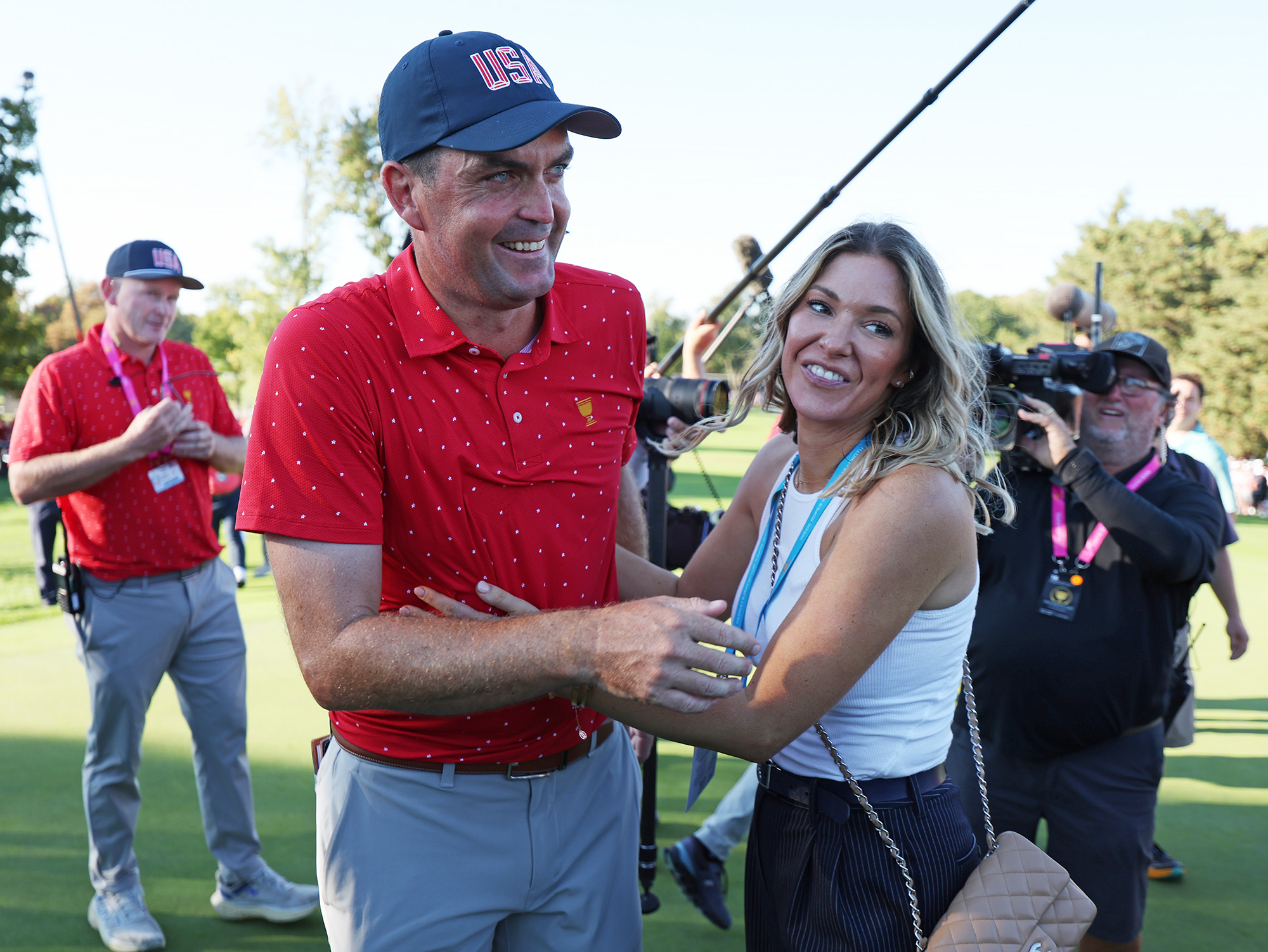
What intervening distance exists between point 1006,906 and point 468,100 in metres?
1.72

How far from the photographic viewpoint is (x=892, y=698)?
1722 mm

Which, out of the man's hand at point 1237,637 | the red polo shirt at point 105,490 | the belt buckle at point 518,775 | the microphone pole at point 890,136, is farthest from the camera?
the man's hand at point 1237,637

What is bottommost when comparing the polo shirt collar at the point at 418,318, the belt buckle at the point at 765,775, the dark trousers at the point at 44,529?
the belt buckle at the point at 765,775

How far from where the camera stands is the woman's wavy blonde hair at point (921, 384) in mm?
1752

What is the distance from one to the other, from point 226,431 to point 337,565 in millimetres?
2943

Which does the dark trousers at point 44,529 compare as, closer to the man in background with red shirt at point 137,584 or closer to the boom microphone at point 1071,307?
the man in background with red shirt at point 137,584

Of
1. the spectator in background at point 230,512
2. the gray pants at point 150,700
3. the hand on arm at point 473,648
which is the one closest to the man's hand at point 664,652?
the hand on arm at point 473,648

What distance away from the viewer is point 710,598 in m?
2.28

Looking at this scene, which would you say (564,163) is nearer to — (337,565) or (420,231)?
(420,231)

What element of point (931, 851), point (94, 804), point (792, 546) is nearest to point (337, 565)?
point (792, 546)

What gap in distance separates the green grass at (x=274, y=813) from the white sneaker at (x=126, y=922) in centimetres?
10

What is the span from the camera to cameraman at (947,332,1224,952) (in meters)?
2.78

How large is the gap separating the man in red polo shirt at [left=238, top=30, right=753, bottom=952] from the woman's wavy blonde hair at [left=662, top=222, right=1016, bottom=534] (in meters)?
0.48

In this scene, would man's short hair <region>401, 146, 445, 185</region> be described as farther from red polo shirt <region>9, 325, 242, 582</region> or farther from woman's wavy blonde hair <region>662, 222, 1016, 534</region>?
red polo shirt <region>9, 325, 242, 582</region>
